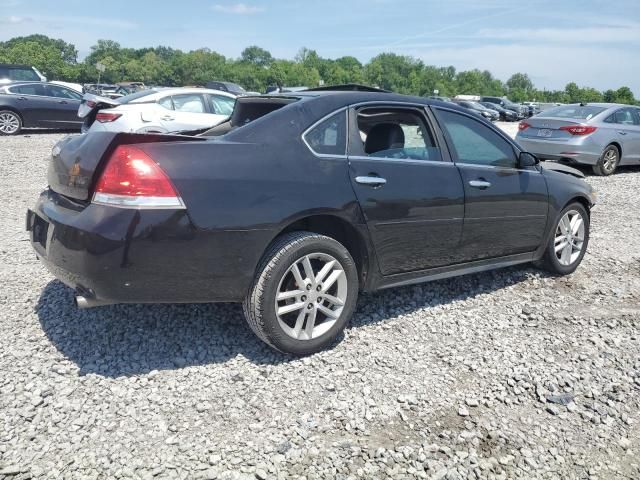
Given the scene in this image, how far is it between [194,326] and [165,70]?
128 meters

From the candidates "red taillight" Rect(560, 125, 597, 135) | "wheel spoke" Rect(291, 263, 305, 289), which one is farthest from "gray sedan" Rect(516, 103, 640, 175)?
"wheel spoke" Rect(291, 263, 305, 289)

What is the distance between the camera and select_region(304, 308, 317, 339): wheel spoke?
3.37m

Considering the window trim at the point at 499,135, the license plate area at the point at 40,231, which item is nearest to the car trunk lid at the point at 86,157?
the license plate area at the point at 40,231

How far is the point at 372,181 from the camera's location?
139 inches

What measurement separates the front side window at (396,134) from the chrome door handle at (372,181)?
0.19 meters

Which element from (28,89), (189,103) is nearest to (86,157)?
(189,103)

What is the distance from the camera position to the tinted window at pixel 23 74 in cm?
1666

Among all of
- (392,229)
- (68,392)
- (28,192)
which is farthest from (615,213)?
(28,192)

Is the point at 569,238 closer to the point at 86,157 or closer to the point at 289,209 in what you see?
A: the point at 289,209

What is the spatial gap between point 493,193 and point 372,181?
1.24m

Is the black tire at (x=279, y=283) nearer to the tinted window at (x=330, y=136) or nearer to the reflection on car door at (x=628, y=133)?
the tinted window at (x=330, y=136)

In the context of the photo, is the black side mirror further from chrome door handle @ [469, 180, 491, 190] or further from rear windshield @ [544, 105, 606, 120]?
rear windshield @ [544, 105, 606, 120]

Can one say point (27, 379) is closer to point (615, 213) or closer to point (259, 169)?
point (259, 169)

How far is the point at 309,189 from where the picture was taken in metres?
3.25
